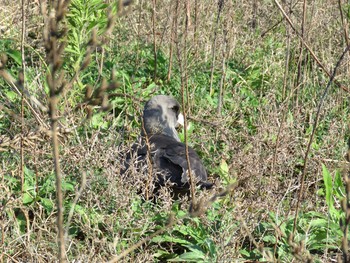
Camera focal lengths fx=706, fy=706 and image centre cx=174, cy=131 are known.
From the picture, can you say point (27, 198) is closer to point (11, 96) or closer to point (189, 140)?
point (11, 96)

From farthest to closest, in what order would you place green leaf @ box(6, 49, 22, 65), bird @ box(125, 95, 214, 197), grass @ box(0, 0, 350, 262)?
green leaf @ box(6, 49, 22, 65) → bird @ box(125, 95, 214, 197) → grass @ box(0, 0, 350, 262)

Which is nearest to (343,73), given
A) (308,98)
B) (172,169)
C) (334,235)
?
(308,98)

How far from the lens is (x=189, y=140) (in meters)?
5.84

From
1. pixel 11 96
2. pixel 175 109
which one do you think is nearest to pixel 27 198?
pixel 11 96

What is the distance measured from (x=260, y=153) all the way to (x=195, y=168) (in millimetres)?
484

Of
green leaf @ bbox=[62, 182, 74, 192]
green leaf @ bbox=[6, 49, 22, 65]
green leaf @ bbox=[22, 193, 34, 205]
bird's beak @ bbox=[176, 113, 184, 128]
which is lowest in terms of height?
bird's beak @ bbox=[176, 113, 184, 128]

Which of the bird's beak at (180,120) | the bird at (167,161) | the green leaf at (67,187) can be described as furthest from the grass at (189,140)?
the bird's beak at (180,120)

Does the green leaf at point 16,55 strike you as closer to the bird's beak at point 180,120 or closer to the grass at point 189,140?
the grass at point 189,140

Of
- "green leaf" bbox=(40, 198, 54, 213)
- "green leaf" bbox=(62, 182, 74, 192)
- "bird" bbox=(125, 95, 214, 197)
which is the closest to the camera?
"green leaf" bbox=(40, 198, 54, 213)

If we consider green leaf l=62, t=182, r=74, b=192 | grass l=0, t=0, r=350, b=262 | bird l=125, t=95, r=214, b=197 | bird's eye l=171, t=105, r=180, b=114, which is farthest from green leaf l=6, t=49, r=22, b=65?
green leaf l=62, t=182, r=74, b=192

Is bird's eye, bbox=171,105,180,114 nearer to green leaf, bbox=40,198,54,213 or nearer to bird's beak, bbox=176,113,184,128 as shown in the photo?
bird's beak, bbox=176,113,184,128

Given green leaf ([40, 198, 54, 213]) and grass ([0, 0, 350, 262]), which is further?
green leaf ([40, 198, 54, 213])

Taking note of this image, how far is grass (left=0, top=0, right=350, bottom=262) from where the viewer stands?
3895 millimetres

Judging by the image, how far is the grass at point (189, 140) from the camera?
153 inches
